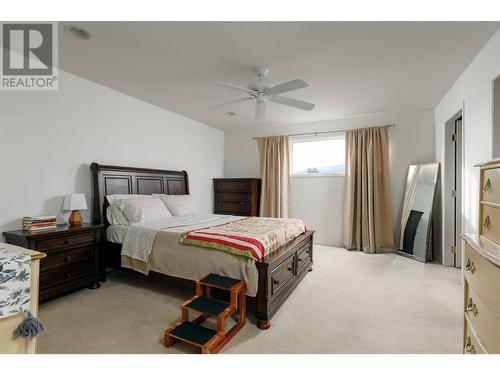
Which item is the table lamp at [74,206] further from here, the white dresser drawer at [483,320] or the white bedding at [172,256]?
the white dresser drawer at [483,320]

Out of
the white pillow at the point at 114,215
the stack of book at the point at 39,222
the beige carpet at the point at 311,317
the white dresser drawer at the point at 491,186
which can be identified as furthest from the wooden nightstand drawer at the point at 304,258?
the stack of book at the point at 39,222

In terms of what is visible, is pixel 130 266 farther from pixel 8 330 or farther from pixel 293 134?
pixel 293 134

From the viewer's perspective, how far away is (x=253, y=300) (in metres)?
2.15

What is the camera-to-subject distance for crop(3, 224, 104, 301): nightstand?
7.57 feet

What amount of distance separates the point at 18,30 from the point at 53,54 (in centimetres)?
31

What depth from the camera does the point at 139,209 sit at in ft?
10.2

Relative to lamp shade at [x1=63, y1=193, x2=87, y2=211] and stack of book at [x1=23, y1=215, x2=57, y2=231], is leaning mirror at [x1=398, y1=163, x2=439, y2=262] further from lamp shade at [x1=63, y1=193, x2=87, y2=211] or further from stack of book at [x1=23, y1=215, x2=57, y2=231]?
stack of book at [x1=23, y1=215, x2=57, y2=231]

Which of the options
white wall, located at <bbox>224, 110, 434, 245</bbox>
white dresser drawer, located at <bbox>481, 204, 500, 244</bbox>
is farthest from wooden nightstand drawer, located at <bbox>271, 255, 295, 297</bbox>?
white wall, located at <bbox>224, 110, 434, 245</bbox>

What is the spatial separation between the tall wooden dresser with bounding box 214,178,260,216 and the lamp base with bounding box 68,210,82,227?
2.89 meters

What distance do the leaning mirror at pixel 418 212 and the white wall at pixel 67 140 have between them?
13.9ft

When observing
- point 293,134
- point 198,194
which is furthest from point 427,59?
point 198,194

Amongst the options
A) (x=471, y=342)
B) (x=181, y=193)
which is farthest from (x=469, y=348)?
(x=181, y=193)

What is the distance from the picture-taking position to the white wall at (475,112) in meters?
2.12
